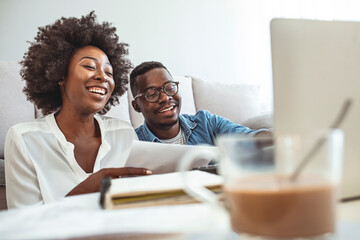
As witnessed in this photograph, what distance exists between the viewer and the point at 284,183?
37 centimetres

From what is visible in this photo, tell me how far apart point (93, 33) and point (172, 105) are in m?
0.44

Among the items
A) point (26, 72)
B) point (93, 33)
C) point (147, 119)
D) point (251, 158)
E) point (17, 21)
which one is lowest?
point (147, 119)

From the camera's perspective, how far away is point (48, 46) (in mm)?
1593

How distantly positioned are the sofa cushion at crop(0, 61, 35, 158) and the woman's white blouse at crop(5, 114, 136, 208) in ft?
1.86

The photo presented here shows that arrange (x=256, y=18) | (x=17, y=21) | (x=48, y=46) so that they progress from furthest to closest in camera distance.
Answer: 1. (x=256, y=18)
2. (x=17, y=21)
3. (x=48, y=46)

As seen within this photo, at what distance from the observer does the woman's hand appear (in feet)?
2.72

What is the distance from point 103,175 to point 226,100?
1815 millimetres

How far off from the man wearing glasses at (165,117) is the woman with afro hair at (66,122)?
0.13 metres

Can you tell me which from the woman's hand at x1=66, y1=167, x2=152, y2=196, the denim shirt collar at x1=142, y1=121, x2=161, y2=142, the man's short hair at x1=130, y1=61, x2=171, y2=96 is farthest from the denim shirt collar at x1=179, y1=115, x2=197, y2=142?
the woman's hand at x1=66, y1=167, x2=152, y2=196

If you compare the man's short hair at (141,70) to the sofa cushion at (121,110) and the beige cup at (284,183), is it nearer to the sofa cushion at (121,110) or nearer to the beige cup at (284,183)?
the sofa cushion at (121,110)

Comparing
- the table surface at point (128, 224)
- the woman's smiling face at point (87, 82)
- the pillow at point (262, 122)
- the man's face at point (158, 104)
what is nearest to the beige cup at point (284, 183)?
the table surface at point (128, 224)

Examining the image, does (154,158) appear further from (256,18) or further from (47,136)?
(256,18)

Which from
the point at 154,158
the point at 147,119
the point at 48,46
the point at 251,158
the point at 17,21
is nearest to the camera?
the point at 251,158

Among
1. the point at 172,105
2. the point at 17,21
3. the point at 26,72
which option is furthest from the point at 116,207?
the point at 17,21
